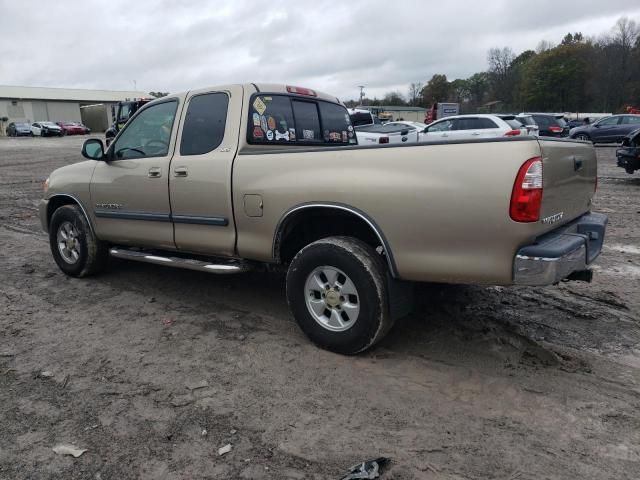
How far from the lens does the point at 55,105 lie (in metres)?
69.6

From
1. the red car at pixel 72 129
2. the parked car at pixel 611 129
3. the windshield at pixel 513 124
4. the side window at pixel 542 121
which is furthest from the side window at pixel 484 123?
the red car at pixel 72 129

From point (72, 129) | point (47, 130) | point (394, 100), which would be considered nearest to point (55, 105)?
point (72, 129)

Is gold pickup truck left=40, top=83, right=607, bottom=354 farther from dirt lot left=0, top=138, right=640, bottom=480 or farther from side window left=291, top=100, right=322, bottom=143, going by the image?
dirt lot left=0, top=138, right=640, bottom=480

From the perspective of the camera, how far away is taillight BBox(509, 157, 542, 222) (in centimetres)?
288

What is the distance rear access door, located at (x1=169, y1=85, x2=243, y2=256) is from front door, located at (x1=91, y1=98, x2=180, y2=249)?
0.15 m

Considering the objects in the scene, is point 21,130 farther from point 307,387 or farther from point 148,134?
point 307,387

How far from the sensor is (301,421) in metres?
2.99

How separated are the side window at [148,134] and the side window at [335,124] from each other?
1413 millimetres

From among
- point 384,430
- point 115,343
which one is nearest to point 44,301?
point 115,343

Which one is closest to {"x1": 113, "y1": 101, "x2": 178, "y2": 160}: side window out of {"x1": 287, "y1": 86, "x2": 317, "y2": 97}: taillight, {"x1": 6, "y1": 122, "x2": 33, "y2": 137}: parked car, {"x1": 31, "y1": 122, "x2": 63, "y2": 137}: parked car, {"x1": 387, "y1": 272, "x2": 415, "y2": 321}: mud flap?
{"x1": 287, "y1": 86, "x2": 317, "y2": 97}: taillight

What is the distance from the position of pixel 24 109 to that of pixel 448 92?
71.4m

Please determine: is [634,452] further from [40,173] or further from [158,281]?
[40,173]

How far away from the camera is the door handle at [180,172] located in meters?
4.41

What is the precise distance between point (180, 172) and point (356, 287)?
1.94 m
